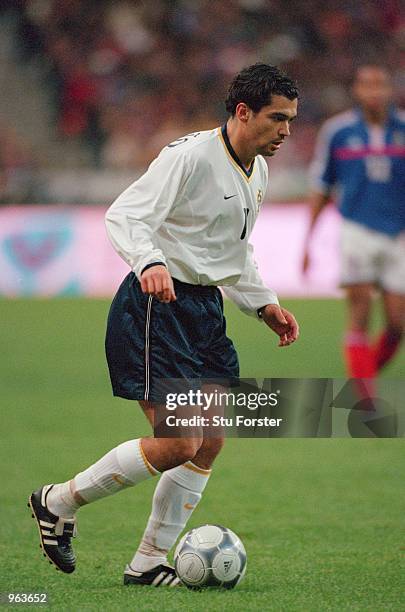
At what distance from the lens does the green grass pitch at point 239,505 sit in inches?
156

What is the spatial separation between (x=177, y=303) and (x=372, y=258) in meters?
4.45

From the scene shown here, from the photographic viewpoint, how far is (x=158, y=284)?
362 cm

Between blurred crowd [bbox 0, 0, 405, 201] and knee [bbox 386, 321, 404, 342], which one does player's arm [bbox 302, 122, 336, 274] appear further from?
blurred crowd [bbox 0, 0, 405, 201]

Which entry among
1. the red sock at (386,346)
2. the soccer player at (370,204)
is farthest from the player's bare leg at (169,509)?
the red sock at (386,346)

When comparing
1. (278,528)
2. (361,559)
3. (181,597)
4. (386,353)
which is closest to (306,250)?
(386,353)

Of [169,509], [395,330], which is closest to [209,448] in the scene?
[169,509]

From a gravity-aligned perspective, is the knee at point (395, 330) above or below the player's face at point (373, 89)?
below

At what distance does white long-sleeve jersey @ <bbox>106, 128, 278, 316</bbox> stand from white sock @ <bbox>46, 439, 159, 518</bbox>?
63 cm

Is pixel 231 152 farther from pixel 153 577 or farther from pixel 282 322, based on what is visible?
pixel 153 577

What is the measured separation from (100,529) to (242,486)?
1.15m

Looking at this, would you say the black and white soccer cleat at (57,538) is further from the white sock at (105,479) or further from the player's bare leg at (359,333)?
the player's bare leg at (359,333)

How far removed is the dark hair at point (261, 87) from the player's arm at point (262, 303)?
0.57 m

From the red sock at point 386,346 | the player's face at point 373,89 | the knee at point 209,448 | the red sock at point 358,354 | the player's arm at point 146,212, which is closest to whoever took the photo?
the player's arm at point 146,212

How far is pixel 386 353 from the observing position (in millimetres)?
8383
